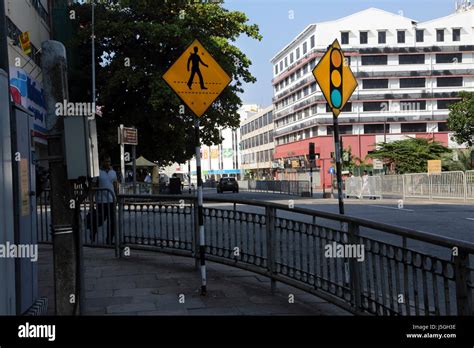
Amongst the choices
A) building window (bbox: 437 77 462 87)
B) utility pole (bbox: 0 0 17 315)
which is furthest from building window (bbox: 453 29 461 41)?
utility pole (bbox: 0 0 17 315)

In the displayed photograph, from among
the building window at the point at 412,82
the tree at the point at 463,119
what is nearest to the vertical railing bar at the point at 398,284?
the tree at the point at 463,119

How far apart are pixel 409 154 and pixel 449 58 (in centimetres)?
3287

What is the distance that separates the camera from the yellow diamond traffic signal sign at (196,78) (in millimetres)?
6352

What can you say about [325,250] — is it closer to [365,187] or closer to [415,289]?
[415,289]

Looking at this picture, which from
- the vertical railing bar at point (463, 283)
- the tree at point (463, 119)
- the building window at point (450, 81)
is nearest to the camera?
the vertical railing bar at point (463, 283)

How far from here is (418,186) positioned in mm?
30469

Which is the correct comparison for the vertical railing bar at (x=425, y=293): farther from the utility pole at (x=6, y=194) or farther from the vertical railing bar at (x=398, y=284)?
the utility pole at (x=6, y=194)

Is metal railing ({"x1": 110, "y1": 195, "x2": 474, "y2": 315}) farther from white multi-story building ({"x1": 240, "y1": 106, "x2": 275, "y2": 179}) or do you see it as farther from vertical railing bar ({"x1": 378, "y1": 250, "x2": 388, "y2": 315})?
white multi-story building ({"x1": 240, "y1": 106, "x2": 275, "y2": 179})

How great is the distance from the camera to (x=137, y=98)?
1235 inches

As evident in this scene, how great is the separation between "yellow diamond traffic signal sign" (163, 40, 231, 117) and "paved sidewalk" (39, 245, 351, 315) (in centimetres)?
227

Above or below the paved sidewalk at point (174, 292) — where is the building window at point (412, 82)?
above

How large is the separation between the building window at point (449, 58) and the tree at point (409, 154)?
27.7m

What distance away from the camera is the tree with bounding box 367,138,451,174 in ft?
149
